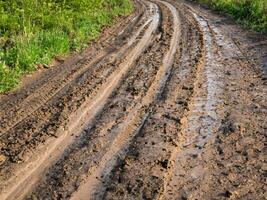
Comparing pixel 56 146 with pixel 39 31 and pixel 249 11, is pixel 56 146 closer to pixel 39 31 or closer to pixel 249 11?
pixel 39 31

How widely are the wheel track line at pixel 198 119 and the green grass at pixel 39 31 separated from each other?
375 centimetres

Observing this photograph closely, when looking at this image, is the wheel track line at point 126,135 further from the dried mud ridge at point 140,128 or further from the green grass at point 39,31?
the green grass at point 39,31

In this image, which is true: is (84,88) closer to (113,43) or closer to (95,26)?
(113,43)

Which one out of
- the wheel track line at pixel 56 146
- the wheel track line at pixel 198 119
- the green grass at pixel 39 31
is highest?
the wheel track line at pixel 198 119

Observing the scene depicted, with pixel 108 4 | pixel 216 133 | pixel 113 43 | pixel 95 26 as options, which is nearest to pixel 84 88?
pixel 216 133

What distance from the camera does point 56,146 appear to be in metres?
5.98

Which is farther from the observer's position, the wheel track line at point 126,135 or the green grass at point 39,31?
the green grass at point 39,31

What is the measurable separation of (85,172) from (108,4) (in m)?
17.4

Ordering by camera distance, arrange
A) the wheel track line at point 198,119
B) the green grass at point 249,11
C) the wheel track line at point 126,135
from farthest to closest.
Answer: the green grass at point 249,11 → the wheel track line at point 198,119 → the wheel track line at point 126,135

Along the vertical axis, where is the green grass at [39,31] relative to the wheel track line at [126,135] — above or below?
below

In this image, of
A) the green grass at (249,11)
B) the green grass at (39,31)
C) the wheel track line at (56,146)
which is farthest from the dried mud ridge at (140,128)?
the green grass at (249,11)

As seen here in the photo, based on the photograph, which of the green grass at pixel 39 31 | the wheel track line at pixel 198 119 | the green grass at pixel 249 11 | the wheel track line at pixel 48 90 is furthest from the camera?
the green grass at pixel 249 11

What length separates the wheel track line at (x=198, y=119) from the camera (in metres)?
5.23

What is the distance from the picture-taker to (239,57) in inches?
428
